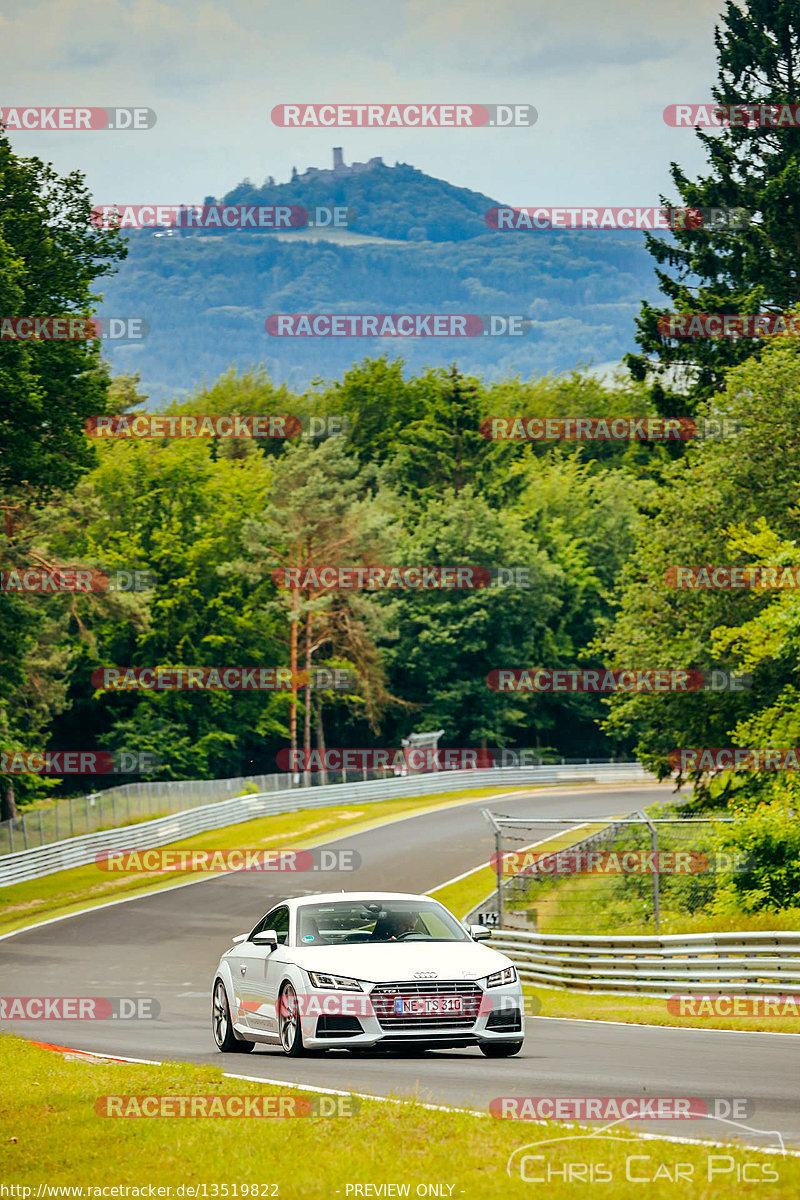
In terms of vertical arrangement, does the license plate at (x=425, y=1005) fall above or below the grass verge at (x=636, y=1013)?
above

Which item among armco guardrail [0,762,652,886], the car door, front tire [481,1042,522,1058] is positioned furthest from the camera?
armco guardrail [0,762,652,886]

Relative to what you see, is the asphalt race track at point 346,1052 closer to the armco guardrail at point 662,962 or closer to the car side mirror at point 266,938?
the car side mirror at point 266,938

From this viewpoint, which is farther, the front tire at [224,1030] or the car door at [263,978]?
the front tire at [224,1030]

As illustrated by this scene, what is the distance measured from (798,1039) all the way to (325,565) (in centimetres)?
6289

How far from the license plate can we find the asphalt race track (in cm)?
43

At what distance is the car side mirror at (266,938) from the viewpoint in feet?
44.3

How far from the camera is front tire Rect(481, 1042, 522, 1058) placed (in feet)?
41.8

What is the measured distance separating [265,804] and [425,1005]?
157 ft

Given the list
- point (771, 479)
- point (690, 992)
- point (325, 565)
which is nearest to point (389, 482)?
point (325, 565)

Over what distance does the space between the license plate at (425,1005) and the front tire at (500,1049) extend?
1.83 feet

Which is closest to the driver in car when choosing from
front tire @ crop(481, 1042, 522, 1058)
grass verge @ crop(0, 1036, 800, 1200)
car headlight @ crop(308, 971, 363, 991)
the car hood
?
the car hood

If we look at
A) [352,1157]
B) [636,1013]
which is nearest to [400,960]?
[352,1157]

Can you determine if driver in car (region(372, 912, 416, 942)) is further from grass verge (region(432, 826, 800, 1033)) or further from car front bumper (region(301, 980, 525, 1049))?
grass verge (region(432, 826, 800, 1033))

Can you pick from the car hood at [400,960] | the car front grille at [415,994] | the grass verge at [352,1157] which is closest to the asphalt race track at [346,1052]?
the car front grille at [415,994]
